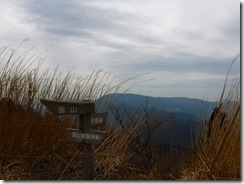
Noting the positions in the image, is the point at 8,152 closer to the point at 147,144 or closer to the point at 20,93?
the point at 20,93

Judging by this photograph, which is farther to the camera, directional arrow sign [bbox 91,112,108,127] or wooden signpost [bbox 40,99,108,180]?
directional arrow sign [bbox 91,112,108,127]

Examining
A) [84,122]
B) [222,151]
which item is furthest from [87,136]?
[222,151]

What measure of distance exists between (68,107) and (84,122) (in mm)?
123

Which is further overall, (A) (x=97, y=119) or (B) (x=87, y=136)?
(A) (x=97, y=119)

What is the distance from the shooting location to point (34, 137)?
275cm

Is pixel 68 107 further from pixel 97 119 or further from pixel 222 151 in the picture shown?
pixel 222 151

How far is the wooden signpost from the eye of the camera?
2301 millimetres

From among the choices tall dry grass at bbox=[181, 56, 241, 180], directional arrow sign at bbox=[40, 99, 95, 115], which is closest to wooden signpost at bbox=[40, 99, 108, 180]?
directional arrow sign at bbox=[40, 99, 95, 115]

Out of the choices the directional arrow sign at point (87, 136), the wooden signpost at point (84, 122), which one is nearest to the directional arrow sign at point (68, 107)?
the wooden signpost at point (84, 122)

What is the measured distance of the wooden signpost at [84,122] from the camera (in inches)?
90.6

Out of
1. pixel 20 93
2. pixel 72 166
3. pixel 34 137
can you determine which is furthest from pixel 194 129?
pixel 20 93

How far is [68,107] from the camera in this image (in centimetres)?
232

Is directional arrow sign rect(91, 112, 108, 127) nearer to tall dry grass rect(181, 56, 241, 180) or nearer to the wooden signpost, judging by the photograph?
the wooden signpost

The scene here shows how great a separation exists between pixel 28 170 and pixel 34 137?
0.76 feet
